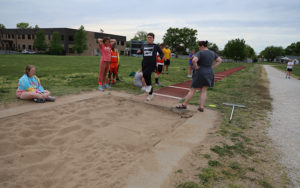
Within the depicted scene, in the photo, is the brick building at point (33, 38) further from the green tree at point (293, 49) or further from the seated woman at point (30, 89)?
the green tree at point (293, 49)

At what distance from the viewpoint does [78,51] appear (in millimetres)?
56312

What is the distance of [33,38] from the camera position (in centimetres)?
6494

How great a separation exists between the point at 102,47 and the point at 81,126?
3.74 meters

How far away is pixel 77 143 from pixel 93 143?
0.26m

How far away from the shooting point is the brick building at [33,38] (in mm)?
60000

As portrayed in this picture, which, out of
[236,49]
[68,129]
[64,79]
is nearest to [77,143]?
[68,129]

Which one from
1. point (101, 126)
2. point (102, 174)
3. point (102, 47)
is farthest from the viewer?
point (102, 47)

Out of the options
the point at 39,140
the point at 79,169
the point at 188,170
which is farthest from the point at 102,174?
the point at 39,140

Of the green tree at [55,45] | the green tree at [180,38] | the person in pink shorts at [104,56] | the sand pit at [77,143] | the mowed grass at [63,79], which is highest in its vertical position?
the green tree at [180,38]

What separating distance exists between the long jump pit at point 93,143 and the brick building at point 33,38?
188ft

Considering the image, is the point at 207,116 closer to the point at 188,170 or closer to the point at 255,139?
the point at 255,139

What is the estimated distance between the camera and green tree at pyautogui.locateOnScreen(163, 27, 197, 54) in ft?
279

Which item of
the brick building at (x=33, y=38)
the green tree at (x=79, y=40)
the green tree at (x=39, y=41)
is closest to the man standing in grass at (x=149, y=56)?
the green tree at (x=79, y=40)

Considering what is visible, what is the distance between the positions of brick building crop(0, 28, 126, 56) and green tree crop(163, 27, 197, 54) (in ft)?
82.7
